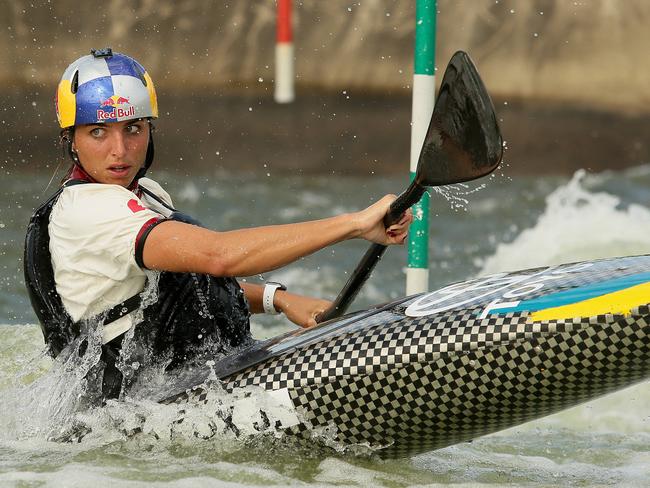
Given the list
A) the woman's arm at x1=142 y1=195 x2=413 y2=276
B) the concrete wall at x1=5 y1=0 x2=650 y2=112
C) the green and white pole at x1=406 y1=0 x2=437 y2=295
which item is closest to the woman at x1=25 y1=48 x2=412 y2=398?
the woman's arm at x1=142 y1=195 x2=413 y2=276

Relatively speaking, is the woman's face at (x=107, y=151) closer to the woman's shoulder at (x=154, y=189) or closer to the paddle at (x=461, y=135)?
the woman's shoulder at (x=154, y=189)

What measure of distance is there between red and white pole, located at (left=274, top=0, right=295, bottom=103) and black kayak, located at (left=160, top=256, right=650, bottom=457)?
733 cm

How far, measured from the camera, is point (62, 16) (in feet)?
37.1

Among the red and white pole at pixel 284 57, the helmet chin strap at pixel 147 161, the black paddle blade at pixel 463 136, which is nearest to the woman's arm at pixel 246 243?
the black paddle blade at pixel 463 136

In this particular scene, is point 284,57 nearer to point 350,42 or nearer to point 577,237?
point 350,42

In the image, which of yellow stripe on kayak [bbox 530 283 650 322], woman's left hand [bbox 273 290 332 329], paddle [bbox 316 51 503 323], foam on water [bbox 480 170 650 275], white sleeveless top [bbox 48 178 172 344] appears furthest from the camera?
foam on water [bbox 480 170 650 275]

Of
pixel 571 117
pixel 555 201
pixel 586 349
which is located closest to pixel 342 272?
pixel 555 201

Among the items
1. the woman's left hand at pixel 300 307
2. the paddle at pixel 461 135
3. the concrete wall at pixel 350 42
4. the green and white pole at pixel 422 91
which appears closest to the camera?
the paddle at pixel 461 135

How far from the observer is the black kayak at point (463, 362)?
327 cm

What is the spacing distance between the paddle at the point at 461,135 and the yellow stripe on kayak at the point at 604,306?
48 centimetres

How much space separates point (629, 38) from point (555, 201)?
252 centimetres

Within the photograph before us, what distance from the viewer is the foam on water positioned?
27.1ft

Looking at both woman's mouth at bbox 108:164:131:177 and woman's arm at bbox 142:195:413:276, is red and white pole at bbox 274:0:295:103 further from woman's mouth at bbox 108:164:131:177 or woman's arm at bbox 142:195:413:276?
woman's arm at bbox 142:195:413:276

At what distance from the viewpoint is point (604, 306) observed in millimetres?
3256
